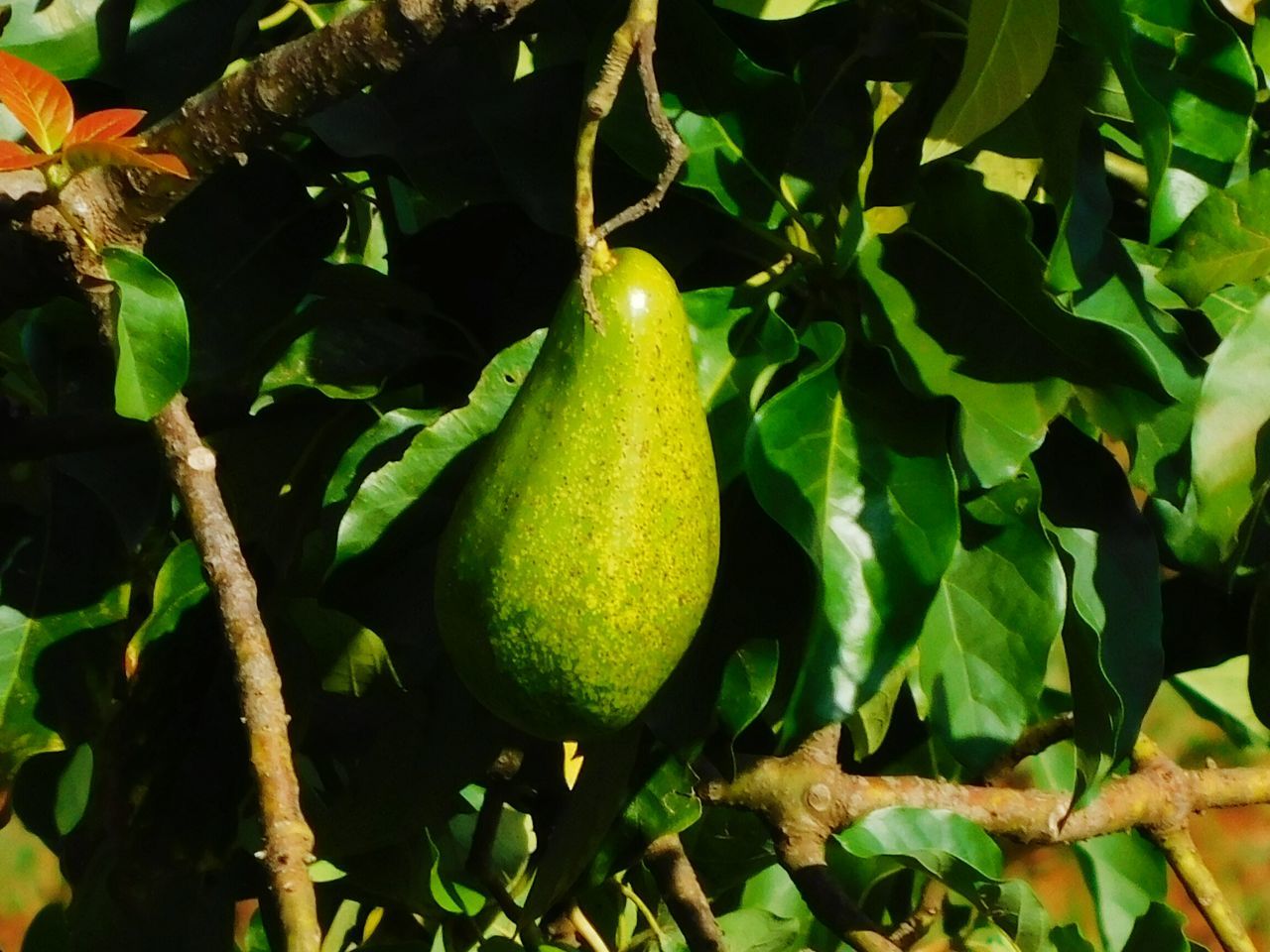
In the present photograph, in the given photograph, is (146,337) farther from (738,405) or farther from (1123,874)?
(1123,874)

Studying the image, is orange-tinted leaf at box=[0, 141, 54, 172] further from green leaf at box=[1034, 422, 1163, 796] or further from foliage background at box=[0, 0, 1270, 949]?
green leaf at box=[1034, 422, 1163, 796]

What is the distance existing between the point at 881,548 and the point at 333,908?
0.62 metres

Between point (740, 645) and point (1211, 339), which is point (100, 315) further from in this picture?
point (1211, 339)

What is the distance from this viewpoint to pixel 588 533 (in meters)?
0.52

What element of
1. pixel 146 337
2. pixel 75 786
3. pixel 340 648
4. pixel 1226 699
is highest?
pixel 146 337

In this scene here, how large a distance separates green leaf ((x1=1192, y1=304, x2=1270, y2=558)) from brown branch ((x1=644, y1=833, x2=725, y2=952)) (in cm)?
32

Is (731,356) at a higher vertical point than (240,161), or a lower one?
lower

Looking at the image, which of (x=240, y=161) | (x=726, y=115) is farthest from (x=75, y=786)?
(x=726, y=115)

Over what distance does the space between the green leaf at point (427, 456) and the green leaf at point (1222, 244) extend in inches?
12.8

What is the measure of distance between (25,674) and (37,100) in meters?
0.37

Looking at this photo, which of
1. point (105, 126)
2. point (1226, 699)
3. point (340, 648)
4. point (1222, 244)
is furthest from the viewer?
point (1226, 699)

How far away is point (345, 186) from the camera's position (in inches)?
32.3

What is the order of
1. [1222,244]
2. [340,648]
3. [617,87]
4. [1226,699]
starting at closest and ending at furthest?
[617,87] → [1222,244] → [340,648] → [1226,699]

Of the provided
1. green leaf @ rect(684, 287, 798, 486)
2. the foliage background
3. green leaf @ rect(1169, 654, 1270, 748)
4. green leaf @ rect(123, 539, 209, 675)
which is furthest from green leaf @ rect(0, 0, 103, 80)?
green leaf @ rect(1169, 654, 1270, 748)
